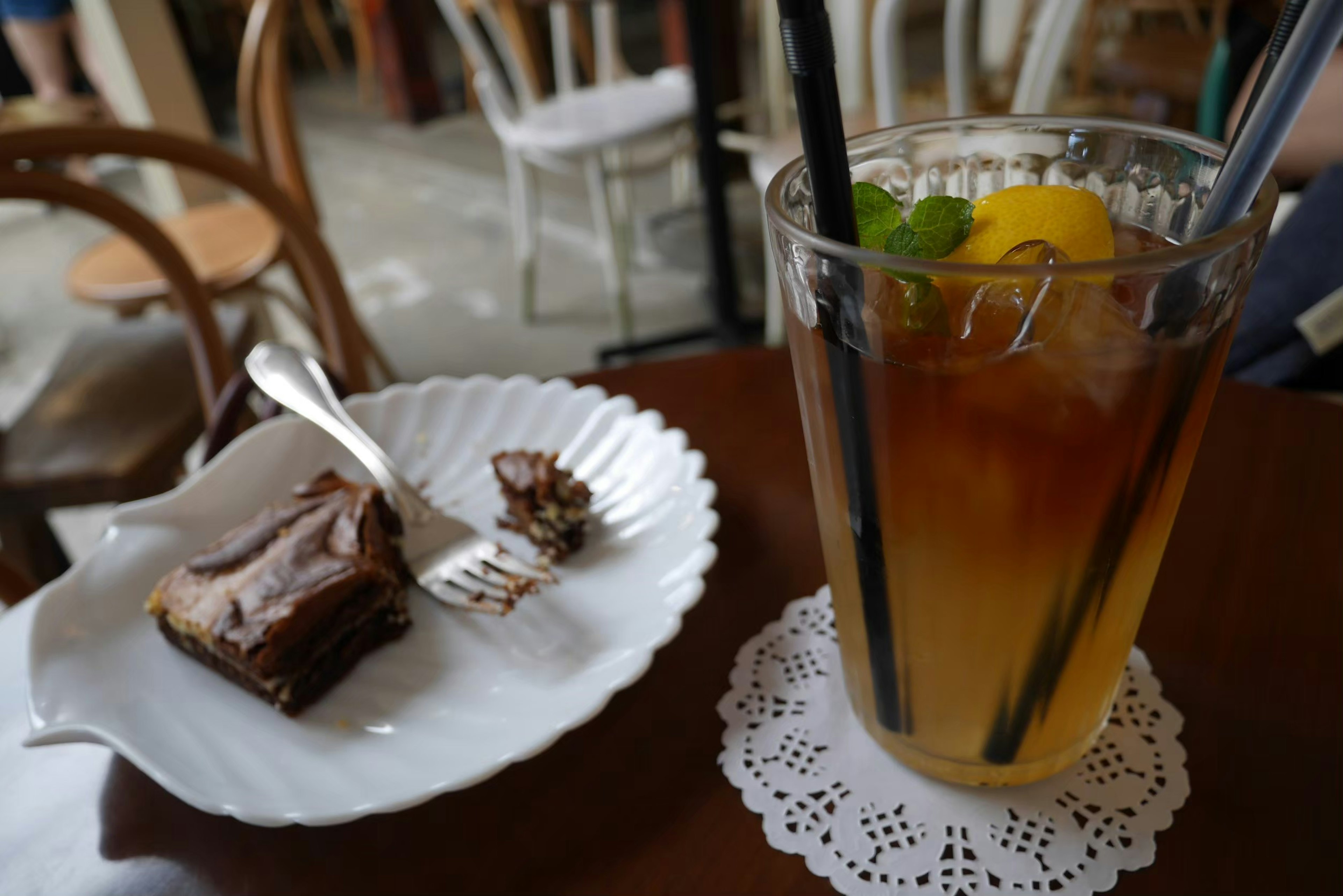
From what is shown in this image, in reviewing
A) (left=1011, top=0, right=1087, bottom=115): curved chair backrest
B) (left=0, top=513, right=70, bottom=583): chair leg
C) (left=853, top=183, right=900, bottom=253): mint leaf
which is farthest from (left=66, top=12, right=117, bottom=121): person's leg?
(left=853, top=183, right=900, bottom=253): mint leaf

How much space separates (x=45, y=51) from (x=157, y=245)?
3.42 meters

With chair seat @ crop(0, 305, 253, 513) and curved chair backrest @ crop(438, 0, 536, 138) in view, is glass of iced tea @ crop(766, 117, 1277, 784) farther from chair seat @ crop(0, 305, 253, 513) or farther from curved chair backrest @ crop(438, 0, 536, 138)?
curved chair backrest @ crop(438, 0, 536, 138)

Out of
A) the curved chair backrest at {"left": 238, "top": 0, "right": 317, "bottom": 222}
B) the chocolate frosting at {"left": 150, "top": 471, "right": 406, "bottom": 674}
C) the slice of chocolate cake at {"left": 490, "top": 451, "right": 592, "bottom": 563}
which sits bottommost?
the slice of chocolate cake at {"left": 490, "top": 451, "right": 592, "bottom": 563}

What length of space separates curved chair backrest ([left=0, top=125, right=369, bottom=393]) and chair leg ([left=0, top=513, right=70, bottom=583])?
394 millimetres

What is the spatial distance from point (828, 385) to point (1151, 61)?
2.95 metres

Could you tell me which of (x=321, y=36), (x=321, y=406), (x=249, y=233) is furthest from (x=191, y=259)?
(x=321, y=36)

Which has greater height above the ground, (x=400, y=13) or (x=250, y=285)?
(x=400, y=13)

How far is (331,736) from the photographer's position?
1.52 feet

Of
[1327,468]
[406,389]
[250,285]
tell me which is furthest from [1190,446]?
[250,285]

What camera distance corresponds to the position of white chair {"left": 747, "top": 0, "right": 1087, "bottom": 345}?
4.66ft

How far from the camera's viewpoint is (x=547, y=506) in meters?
0.58

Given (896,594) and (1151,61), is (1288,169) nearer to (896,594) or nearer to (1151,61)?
(896,594)

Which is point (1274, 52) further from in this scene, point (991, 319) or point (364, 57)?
point (364, 57)

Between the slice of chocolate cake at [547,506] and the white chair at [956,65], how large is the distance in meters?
0.81
